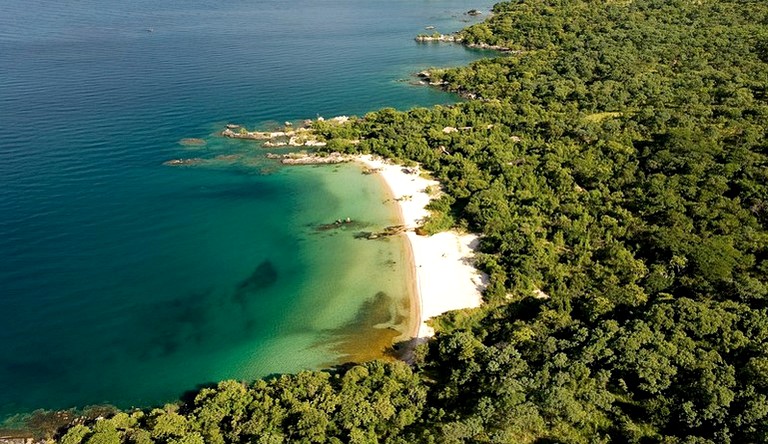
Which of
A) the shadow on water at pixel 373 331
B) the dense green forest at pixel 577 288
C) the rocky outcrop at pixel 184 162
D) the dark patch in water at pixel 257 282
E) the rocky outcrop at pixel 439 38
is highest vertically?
the rocky outcrop at pixel 439 38

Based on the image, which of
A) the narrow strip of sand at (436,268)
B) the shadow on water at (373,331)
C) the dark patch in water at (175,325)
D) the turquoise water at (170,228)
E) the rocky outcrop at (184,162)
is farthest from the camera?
the rocky outcrop at (184,162)

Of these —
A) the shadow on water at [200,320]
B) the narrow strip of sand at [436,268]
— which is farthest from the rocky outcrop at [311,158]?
the shadow on water at [200,320]

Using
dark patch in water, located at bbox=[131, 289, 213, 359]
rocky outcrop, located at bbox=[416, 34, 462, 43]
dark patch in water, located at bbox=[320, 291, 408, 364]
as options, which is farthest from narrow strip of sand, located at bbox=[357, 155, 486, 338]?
rocky outcrop, located at bbox=[416, 34, 462, 43]

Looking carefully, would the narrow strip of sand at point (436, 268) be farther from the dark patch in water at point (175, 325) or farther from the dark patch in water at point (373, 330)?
the dark patch in water at point (175, 325)

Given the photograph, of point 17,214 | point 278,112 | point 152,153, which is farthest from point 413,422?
point 278,112

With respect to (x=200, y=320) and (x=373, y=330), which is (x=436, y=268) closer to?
(x=373, y=330)

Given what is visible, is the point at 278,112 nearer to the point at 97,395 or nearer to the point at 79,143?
the point at 79,143

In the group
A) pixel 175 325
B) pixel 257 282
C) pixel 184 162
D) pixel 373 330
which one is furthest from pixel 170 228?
pixel 373 330
